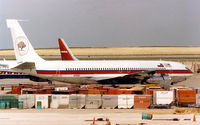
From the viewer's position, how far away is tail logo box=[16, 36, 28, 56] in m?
58.6

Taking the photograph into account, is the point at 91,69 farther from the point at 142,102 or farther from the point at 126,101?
the point at 142,102

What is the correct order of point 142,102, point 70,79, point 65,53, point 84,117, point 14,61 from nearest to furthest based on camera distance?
point 84,117 → point 142,102 → point 70,79 → point 14,61 → point 65,53

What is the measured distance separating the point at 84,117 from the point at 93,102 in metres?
7.60

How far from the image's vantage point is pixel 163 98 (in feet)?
137

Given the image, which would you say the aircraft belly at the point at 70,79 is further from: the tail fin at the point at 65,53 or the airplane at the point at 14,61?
the airplane at the point at 14,61

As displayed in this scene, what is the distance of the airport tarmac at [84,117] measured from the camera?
30.4 metres

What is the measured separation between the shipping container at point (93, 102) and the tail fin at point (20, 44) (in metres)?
20.0

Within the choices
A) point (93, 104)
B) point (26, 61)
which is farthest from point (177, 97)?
point (26, 61)

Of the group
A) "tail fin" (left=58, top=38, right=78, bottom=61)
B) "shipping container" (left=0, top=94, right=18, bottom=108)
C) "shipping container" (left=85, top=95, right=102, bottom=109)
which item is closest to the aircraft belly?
"shipping container" (left=0, top=94, right=18, bottom=108)

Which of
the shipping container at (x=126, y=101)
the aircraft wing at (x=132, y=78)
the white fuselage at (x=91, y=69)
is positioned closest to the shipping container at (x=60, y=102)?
the shipping container at (x=126, y=101)

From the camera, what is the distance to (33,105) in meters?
41.5

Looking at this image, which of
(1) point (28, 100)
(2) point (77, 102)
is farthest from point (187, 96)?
(1) point (28, 100)

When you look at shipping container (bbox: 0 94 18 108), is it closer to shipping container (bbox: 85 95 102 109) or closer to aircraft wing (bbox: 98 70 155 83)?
shipping container (bbox: 85 95 102 109)

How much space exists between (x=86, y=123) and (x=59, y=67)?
29.0 meters
